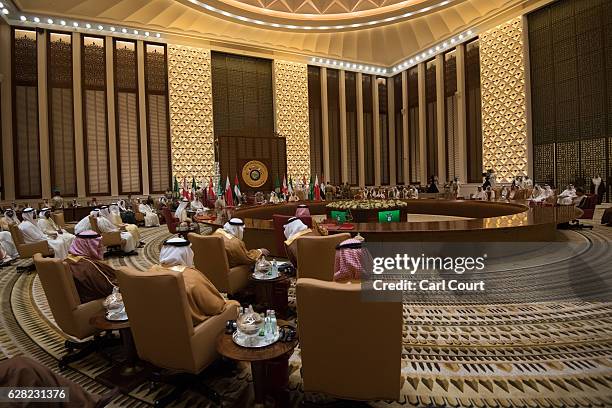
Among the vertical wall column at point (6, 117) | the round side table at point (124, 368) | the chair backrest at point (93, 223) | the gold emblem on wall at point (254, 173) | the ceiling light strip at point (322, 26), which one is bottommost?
the round side table at point (124, 368)

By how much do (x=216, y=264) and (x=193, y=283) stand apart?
58.0 inches

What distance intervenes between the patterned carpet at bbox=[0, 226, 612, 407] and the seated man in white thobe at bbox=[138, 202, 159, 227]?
7458mm

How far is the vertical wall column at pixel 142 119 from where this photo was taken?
1339 cm

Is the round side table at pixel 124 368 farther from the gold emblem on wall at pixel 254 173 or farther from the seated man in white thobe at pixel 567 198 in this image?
the gold emblem on wall at pixel 254 173

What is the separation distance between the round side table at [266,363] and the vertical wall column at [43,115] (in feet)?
42.0

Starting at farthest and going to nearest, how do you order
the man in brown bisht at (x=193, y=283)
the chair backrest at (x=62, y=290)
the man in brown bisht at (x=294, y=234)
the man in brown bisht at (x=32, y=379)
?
the man in brown bisht at (x=294, y=234), the chair backrest at (x=62, y=290), the man in brown bisht at (x=193, y=283), the man in brown bisht at (x=32, y=379)

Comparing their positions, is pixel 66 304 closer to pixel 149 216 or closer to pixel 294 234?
pixel 294 234

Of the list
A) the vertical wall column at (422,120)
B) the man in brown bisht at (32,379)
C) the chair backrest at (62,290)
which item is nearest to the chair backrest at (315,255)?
the chair backrest at (62,290)

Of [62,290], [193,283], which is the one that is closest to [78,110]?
[62,290]

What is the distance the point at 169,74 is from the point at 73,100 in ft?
11.0

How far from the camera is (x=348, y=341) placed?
1914 mm

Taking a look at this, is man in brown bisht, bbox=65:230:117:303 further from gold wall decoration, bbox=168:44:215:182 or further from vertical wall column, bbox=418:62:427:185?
vertical wall column, bbox=418:62:427:185

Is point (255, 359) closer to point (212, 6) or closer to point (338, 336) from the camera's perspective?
point (338, 336)

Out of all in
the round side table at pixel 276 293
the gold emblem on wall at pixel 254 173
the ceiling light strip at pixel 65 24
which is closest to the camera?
the round side table at pixel 276 293
